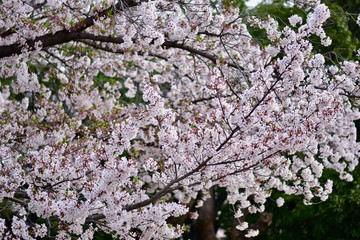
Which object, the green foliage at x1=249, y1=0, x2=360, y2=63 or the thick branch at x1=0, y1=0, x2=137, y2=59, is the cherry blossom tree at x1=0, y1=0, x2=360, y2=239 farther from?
the green foliage at x1=249, y1=0, x2=360, y2=63

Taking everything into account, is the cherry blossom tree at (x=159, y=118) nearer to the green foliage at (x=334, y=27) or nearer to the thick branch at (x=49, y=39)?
the thick branch at (x=49, y=39)

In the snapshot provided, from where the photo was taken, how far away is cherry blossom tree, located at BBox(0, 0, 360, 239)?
13.6ft

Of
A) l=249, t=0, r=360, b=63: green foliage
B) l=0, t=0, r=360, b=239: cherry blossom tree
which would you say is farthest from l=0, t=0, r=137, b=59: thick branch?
l=249, t=0, r=360, b=63: green foliage

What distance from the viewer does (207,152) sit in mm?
4246

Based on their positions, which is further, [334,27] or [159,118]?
[334,27]

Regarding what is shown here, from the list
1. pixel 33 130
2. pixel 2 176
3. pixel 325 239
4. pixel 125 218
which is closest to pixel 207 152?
pixel 125 218

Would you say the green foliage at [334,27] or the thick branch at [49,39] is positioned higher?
the green foliage at [334,27]

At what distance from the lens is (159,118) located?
4.52m

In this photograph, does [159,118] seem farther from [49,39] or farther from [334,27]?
[334,27]

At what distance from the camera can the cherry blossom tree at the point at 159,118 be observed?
415cm

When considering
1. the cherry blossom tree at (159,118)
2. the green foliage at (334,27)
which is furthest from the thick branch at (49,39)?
the green foliage at (334,27)

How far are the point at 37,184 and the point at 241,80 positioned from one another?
2.86 meters

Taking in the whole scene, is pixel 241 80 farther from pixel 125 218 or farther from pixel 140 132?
pixel 125 218

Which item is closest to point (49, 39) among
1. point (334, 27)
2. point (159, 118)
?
point (159, 118)
